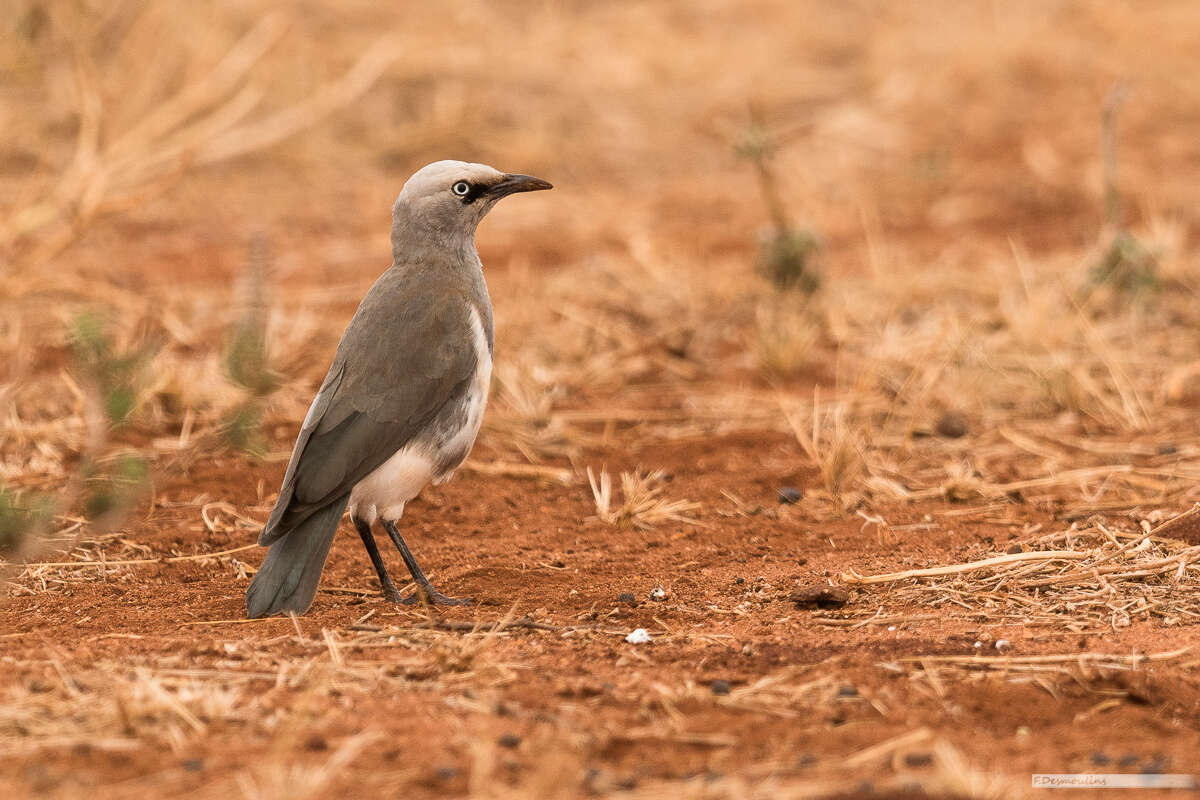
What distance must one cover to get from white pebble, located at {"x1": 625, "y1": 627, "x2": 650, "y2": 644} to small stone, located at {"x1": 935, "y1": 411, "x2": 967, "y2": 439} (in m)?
2.80

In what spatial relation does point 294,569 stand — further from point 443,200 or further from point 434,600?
point 443,200

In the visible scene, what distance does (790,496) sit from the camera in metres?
5.60

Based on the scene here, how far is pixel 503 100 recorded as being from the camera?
12922 millimetres

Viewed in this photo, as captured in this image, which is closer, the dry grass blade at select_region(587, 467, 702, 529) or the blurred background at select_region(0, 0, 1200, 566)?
the dry grass blade at select_region(587, 467, 702, 529)

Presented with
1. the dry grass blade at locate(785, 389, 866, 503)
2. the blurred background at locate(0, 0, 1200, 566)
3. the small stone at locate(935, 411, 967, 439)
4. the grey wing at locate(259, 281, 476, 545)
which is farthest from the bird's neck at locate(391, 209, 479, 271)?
the small stone at locate(935, 411, 967, 439)

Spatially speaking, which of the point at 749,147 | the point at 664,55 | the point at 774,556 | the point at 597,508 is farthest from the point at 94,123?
the point at 664,55

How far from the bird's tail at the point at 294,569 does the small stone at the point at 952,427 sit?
310 centimetres

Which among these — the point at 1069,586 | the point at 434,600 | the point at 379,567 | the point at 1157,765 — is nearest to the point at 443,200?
the point at 379,567

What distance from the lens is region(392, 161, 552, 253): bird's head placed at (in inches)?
196

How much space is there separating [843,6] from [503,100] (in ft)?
19.9

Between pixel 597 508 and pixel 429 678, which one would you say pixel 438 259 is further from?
pixel 429 678

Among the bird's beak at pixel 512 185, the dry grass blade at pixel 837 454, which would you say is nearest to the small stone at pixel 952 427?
the dry grass blade at pixel 837 454

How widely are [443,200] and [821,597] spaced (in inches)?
77.7

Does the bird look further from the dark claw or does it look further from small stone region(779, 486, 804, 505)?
small stone region(779, 486, 804, 505)
